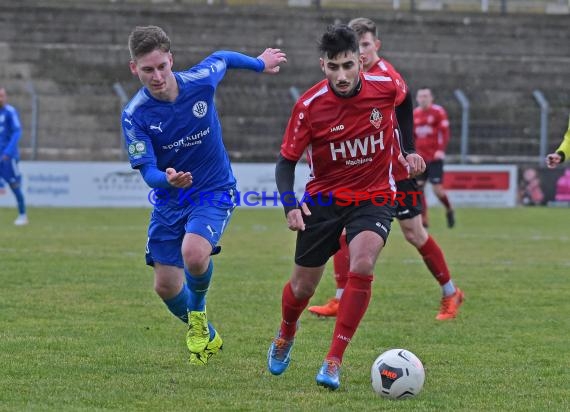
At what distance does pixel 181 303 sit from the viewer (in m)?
7.00

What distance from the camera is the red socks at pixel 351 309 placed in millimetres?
5887

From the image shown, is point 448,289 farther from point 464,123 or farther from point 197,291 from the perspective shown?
point 464,123

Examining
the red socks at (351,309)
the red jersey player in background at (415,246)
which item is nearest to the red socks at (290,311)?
the red socks at (351,309)

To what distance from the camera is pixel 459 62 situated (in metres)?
29.3

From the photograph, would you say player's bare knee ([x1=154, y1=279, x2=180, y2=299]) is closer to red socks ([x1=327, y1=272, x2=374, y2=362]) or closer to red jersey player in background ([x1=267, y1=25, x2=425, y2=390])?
red jersey player in background ([x1=267, y1=25, x2=425, y2=390])

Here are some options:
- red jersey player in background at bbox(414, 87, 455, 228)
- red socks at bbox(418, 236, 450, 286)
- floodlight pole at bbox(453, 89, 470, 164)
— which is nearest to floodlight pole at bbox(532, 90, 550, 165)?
floodlight pole at bbox(453, 89, 470, 164)

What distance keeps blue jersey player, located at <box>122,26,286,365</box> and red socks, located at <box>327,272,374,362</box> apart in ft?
3.33

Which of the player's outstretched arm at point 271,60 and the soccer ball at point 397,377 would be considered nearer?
the soccer ball at point 397,377

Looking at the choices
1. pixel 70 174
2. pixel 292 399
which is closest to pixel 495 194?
pixel 70 174

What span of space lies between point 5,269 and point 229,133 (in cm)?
A: 1527

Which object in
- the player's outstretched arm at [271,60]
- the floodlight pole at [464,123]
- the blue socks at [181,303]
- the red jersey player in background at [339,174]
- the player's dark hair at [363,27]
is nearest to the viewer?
the red jersey player in background at [339,174]

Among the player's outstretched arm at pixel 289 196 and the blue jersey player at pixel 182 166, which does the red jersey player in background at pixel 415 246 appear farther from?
the player's outstretched arm at pixel 289 196

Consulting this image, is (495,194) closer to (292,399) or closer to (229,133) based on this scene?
(229,133)

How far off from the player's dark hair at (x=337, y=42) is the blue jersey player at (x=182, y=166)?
1.03 metres
